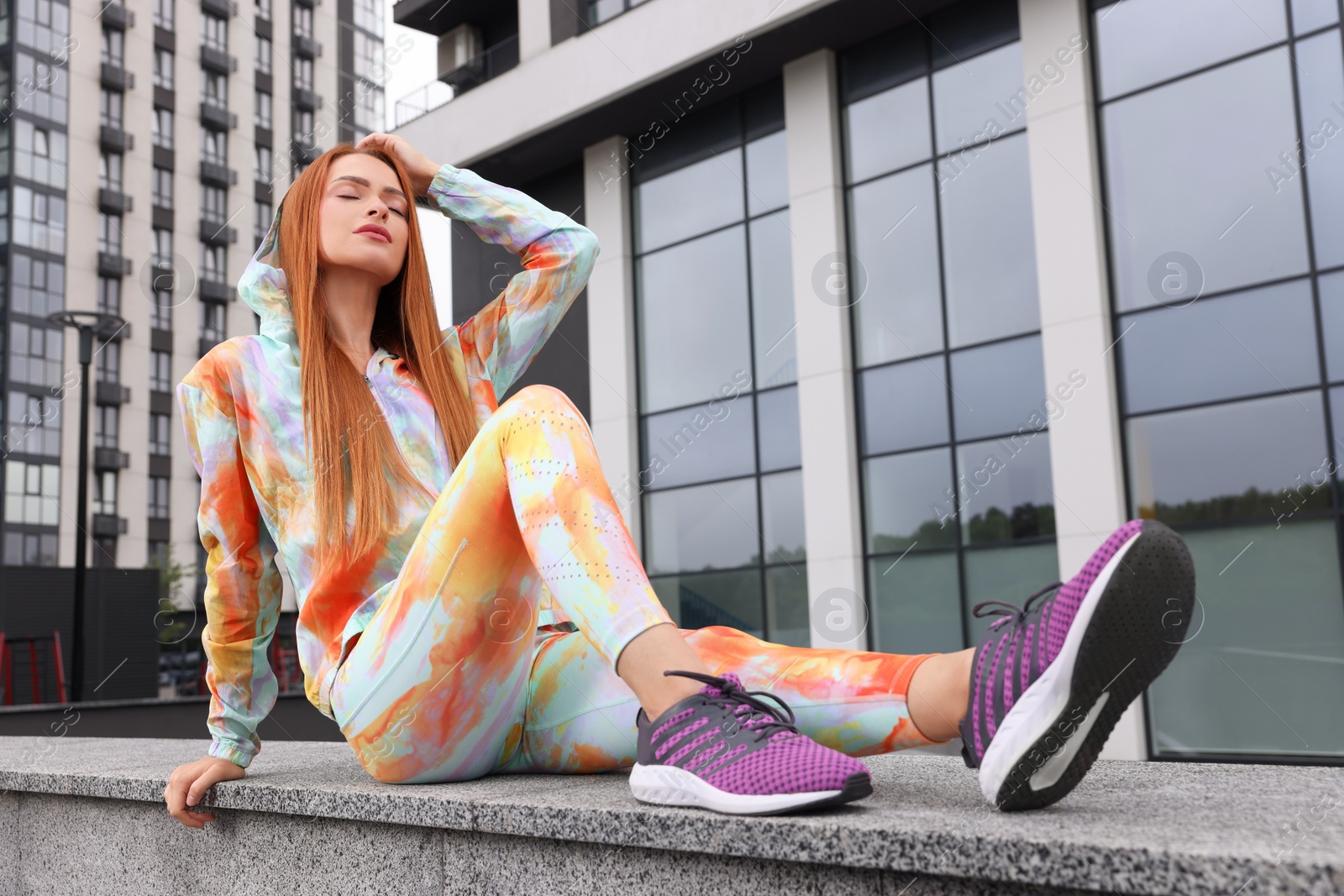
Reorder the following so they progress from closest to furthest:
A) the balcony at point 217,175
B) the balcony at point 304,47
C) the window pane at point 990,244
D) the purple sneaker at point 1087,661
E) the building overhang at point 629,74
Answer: the purple sneaker at point 1087,661 < the window pane at point 990,244 < the building overhang at point 629,74 < the balcony at point 217,175 < the balcony at point 304,47

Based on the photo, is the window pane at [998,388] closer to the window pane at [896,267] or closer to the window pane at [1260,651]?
the window pane at [896,267]

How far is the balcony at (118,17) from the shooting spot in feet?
140

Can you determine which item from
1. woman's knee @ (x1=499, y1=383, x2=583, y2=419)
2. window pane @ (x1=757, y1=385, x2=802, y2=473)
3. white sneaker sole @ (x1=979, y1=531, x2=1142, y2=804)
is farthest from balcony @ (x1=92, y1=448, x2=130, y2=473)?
white sneaker sole @ (x1=979, y1=531, x2=1142, y2=804)

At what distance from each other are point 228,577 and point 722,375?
1120 cm

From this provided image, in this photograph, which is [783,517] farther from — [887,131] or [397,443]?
A: [397,443]

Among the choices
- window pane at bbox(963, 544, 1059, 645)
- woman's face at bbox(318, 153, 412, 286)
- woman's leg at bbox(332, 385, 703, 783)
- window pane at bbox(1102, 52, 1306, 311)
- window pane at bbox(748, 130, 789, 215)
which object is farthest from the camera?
window pane at bbox(748, 130, 789, 215)

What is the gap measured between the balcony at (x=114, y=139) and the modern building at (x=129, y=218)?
0.08 metres

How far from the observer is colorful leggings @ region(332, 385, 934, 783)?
1700 mm

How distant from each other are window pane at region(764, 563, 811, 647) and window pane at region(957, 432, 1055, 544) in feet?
6.83

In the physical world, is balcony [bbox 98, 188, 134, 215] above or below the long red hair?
above

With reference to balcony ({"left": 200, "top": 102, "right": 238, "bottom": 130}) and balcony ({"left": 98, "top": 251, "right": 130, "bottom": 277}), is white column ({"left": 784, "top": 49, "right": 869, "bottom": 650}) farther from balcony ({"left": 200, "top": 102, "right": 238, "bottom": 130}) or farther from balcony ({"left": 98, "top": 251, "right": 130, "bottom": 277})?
balcony ({"left": 200, "top": 102, "right": 238, "bottom": 130})

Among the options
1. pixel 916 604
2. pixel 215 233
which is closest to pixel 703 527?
pixel 916 604

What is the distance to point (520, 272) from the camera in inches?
106

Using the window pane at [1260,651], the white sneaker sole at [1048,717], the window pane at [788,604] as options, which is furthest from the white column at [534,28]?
the white sneaker sole at [1048,717]
